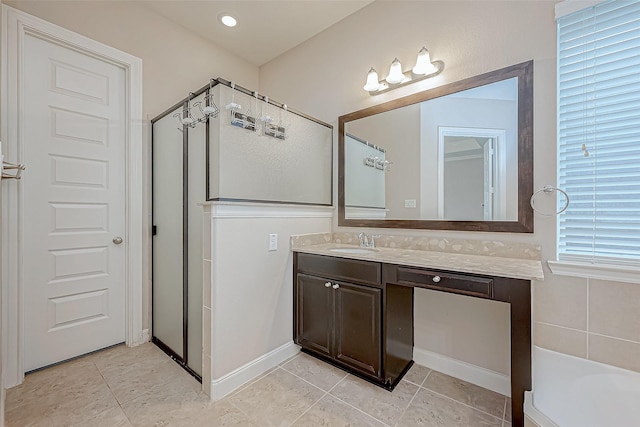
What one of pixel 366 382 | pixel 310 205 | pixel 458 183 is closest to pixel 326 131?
pixel 310 205

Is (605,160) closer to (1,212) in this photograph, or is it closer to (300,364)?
(300,364)

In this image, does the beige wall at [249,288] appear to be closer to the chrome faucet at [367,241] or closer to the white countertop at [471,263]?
the white countertop at [471,263]

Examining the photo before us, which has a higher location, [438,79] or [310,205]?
[438,79]

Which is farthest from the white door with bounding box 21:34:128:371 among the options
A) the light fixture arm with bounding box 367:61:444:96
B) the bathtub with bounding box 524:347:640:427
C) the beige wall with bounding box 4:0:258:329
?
the bathtub with bounding box 524:347:640:427

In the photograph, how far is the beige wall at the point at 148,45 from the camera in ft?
6.57

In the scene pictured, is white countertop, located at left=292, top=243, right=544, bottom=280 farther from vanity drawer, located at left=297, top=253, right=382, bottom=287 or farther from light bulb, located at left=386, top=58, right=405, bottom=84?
light bulb, located at left=386, top=58, right=405, bottom=84

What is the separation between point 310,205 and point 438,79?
1322 mm

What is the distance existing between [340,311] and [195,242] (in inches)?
43.3

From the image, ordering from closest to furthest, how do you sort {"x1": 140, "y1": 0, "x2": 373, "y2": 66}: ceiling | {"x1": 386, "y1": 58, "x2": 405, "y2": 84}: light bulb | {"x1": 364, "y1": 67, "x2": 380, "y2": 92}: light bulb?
{"x1": 386, "y1": 58, "x2": 405, "y2": 84}: light bulb, {"x1": 364, "y1": 67, "x2": 380, "y2": 92}: light bulb, {"x1": 140, "y1": 0, "x2": 373, "y2": 66}: ceiling

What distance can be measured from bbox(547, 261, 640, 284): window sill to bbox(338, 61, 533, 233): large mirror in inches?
9.9

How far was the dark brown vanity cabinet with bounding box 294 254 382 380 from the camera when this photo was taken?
171cm

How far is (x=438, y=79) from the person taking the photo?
1.95m

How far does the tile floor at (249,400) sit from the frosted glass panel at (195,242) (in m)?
0.22

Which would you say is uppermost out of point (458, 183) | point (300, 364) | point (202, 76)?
point (202, 76)
